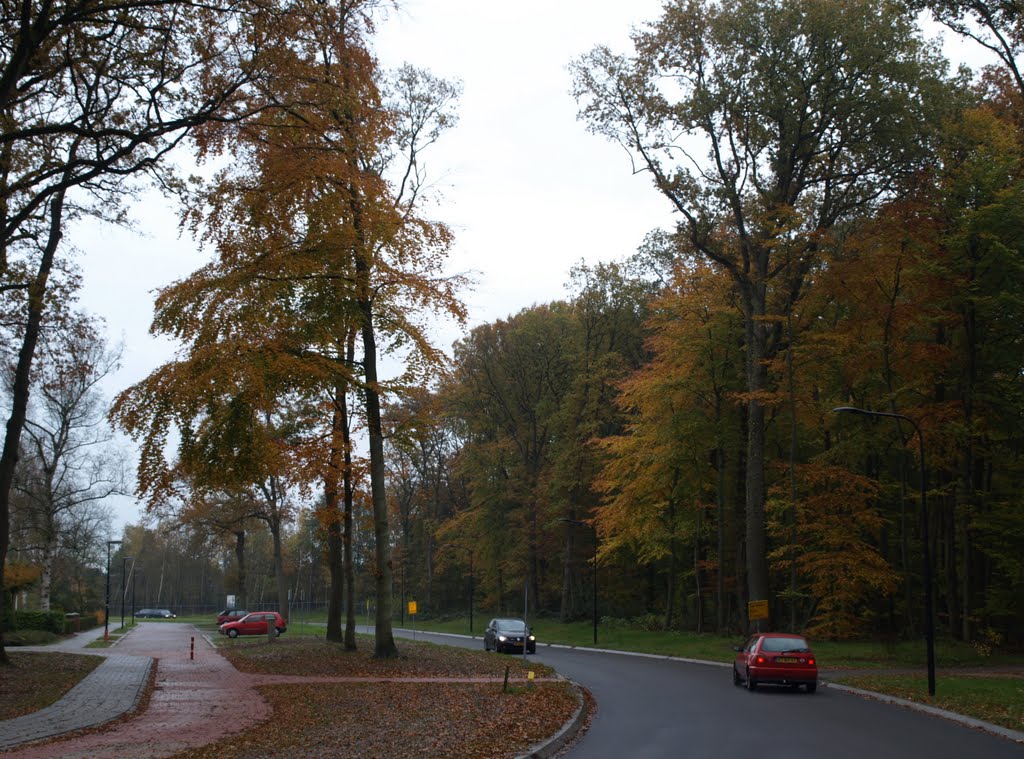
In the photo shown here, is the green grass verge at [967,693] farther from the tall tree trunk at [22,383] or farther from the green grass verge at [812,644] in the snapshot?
the tall tree trunk at [22,383]

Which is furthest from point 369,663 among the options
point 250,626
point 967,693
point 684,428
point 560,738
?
point 250,626

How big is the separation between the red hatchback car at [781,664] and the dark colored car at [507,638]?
14.1 meters

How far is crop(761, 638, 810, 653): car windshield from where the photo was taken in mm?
21719

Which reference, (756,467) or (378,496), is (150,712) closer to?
(378,496)

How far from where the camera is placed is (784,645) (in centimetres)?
2192

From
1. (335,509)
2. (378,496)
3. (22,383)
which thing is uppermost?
(22,383)

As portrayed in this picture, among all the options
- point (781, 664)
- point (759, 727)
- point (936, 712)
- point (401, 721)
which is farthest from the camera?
point (781, 664)

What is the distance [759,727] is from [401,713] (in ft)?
20.6

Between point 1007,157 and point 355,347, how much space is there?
21560mm

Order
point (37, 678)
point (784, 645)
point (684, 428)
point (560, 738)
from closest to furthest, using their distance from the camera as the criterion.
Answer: point (560, 738), point (37, 678), point (784, 645), point (684, 428)

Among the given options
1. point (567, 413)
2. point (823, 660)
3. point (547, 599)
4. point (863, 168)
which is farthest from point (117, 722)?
point (547, 599)

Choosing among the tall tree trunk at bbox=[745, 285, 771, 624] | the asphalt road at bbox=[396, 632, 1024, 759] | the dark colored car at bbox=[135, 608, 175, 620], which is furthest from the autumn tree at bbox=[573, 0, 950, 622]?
the dark colored car at bbox=[135, 608, 175, 620]

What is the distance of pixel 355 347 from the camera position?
27.7 metres

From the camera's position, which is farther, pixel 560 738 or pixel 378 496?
pixel 378 496
